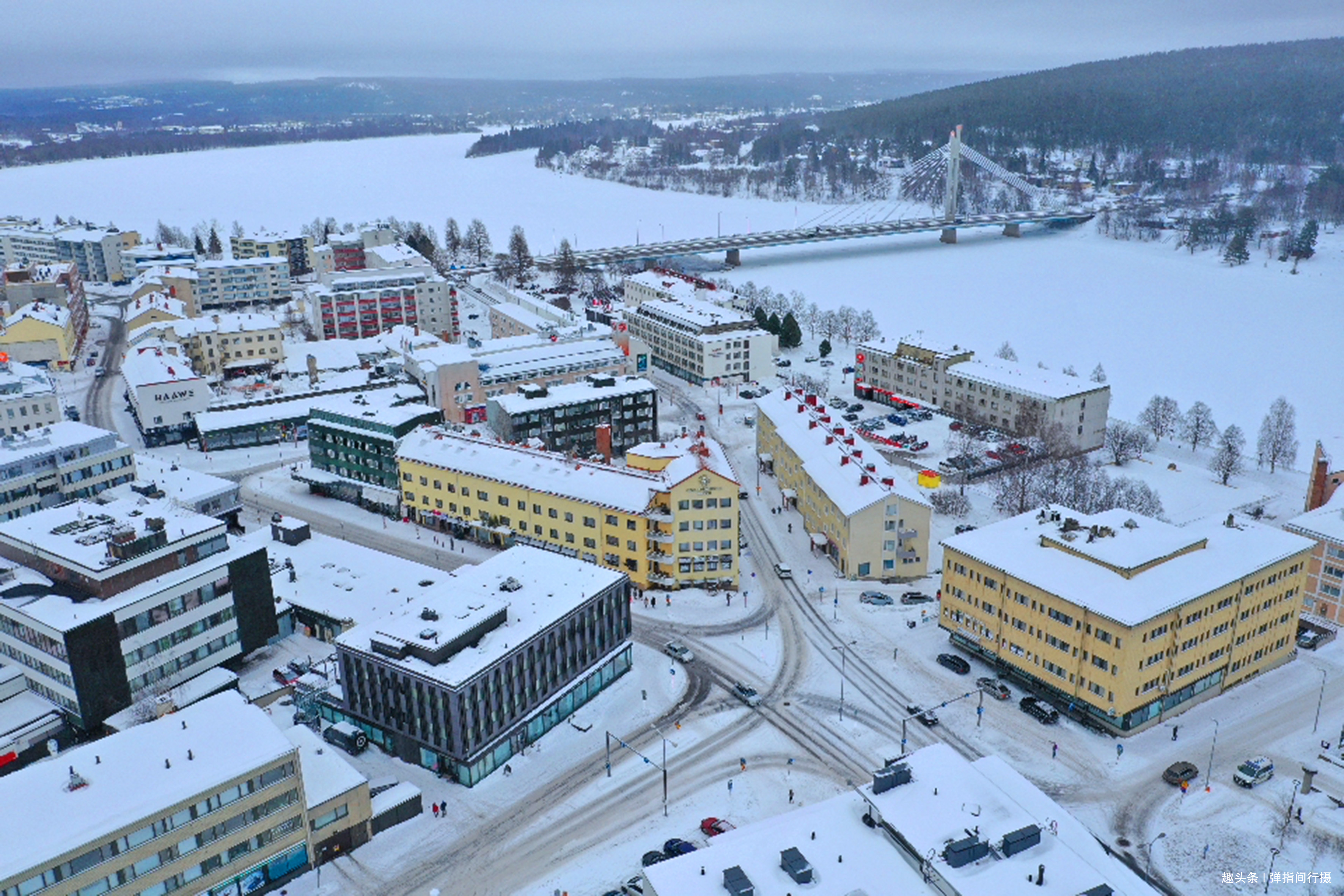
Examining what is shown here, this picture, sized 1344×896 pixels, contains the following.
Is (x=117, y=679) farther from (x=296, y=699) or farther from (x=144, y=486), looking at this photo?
(x=144, y=486)

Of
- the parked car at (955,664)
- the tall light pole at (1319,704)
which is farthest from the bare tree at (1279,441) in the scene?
the parked car at (955,664)

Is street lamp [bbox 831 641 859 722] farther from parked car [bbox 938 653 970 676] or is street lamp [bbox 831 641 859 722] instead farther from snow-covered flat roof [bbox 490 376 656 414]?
snow-covered flat roof [bbox 490 376 656 414]

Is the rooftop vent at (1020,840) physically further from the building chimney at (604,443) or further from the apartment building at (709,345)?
the apartment building at (709,345)

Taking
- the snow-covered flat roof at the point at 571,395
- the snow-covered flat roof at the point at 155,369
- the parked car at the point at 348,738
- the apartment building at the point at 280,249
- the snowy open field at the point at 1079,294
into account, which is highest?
the apartment building at the point at 280,249

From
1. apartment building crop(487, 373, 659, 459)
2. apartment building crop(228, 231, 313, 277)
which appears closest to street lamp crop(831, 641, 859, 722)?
apartment building crop(487, 373, 659, 459)

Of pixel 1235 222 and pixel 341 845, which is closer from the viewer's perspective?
pixel 341 845

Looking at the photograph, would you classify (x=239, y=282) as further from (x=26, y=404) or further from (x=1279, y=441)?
(x=1279, y=441)

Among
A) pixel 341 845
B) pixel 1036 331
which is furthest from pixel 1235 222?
pixel 341 845
